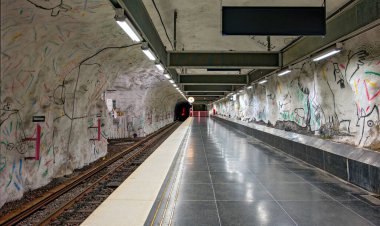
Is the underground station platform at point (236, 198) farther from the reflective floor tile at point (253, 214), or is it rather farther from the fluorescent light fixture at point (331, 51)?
the fluorescent light fixture at point (331, 51)

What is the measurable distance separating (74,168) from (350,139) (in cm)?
801

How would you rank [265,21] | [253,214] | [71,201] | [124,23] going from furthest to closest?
[71,201]
[265,21]
[124,23]
[253,214]

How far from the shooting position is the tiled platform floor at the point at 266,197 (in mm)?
3824

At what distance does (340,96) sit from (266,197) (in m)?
4.48

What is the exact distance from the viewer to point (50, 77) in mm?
6055

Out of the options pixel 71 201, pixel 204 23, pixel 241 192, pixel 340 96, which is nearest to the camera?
pixel 241 192

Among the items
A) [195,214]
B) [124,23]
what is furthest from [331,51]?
[195,214]

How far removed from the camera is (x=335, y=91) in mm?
7785

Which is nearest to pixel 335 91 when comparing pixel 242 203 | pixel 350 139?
pixel 350 139

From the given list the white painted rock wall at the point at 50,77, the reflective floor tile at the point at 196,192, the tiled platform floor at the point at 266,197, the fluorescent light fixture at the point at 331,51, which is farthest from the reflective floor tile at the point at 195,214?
the fluorescent light fixture at the point at 331,51

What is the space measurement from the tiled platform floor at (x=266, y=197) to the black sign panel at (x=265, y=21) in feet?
9.69

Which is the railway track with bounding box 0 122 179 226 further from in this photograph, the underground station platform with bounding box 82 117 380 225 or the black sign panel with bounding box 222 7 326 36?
the black sign panel with bounding box 222 7 326 36

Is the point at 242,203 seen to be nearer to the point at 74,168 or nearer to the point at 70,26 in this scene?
the point at 70,26

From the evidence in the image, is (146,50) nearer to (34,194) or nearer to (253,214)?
(34,194)
